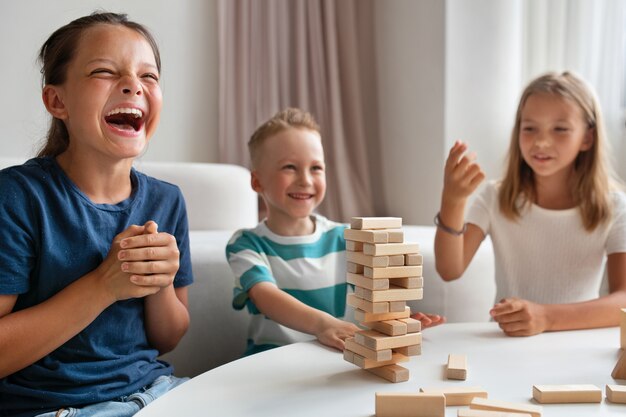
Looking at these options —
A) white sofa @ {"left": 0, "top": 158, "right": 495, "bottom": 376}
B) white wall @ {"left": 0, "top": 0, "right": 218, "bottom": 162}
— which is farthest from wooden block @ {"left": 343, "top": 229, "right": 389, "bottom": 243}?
white wall @ {"left": 0, "top": 0, "right": 218, "bottom": 162}

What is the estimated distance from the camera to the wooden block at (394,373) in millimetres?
895

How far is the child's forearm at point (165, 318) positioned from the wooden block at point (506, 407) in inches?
25.3

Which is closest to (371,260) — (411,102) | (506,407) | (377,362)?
(377,362)

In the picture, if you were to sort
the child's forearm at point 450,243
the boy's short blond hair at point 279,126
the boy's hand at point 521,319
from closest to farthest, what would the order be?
the boy's hand at point 521,319, the child's forearm at point 450,243, the boy's short blond hair at point 279,126

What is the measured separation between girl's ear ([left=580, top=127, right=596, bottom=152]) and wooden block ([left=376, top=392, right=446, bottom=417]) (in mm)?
1193

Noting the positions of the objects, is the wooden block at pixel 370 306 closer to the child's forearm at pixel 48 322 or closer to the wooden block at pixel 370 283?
the wooden block at pixel 370 283

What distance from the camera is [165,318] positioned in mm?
1238

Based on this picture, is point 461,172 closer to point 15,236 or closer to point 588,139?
point 588,139

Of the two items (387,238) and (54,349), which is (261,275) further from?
(387,238)

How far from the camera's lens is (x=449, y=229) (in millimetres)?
1523

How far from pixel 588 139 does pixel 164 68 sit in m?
1.93

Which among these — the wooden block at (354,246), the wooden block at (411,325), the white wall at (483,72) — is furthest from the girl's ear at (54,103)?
the white wall at (483,72)

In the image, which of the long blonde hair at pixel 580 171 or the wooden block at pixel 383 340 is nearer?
A: the wooden block at pixel 383 340

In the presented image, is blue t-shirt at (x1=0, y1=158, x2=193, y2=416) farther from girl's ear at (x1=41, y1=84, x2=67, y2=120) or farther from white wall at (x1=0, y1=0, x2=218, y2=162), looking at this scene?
white wall at (x1=0, y1=0, x2=218, y2=162)
